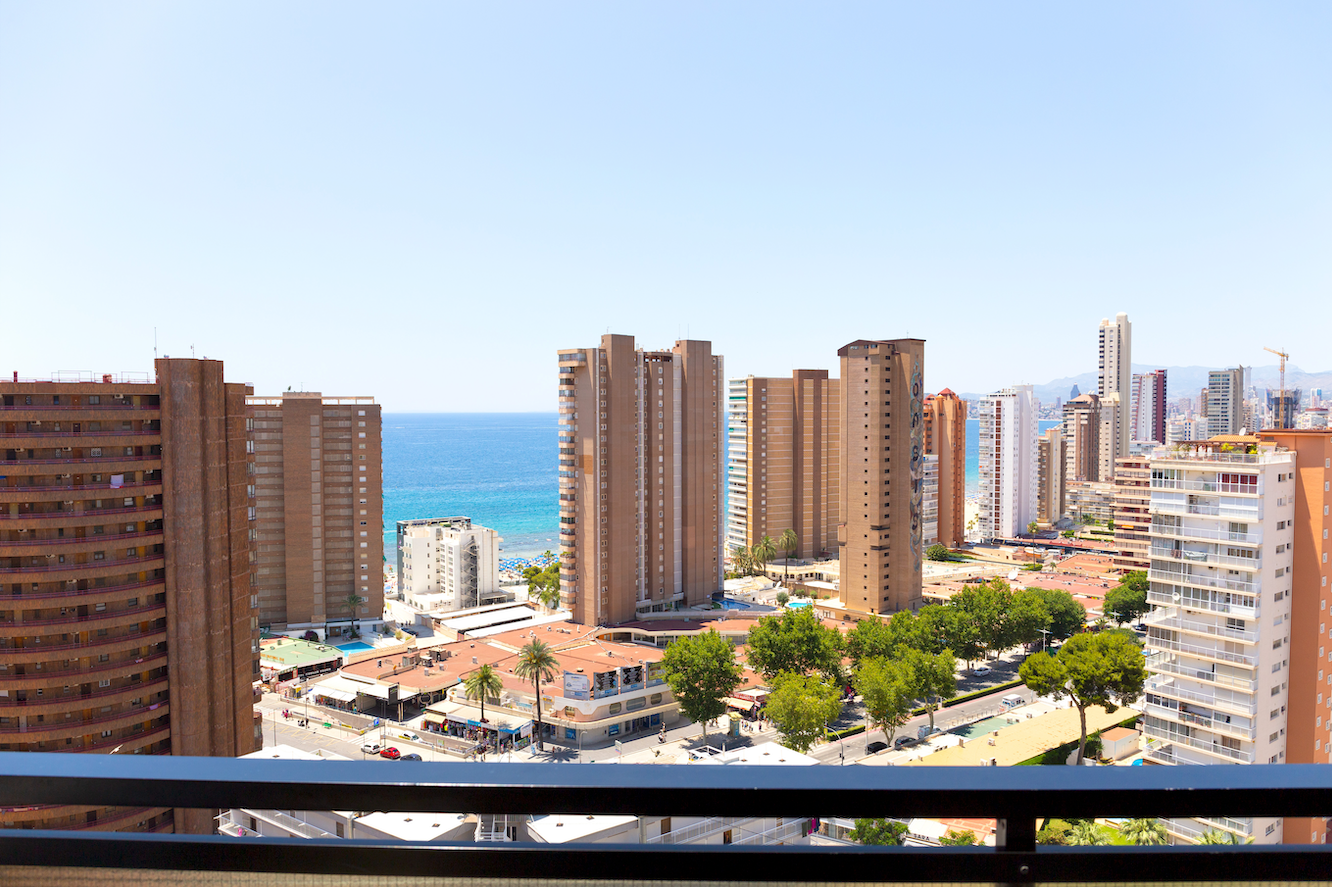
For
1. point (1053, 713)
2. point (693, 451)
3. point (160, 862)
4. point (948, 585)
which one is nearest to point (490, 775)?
point (160, 862)

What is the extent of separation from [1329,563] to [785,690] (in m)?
10.1

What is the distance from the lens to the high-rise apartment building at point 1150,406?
98438 millimetres

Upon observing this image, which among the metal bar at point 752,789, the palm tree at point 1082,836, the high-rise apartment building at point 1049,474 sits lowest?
the high-rise apartment building at point 1049,474

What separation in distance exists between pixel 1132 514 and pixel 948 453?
960 centimetres

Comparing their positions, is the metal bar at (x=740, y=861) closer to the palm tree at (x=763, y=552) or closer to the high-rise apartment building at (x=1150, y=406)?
the palm tree at (x=763, y=552)

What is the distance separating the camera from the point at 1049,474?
188 feet

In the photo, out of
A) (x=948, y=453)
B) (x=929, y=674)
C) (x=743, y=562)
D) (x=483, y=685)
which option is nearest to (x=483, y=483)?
(x=743, y=562)

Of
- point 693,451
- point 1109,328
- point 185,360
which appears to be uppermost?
point 1109,328

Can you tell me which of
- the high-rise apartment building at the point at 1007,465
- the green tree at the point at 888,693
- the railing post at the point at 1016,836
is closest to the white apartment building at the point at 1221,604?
the green tree at the point at 888,693

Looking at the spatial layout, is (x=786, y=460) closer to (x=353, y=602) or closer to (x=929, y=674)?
(x=353, y=602)

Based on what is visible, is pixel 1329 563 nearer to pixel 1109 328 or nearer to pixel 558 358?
pixel 558 358

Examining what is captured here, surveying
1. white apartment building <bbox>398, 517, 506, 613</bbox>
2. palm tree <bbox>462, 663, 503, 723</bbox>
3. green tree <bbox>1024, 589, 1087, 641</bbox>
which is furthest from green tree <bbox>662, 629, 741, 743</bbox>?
white apartment building <bbox>398, 517, 506, 613</bbox>

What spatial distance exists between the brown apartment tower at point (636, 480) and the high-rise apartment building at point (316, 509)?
24.8 ft

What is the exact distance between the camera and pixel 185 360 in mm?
13617
